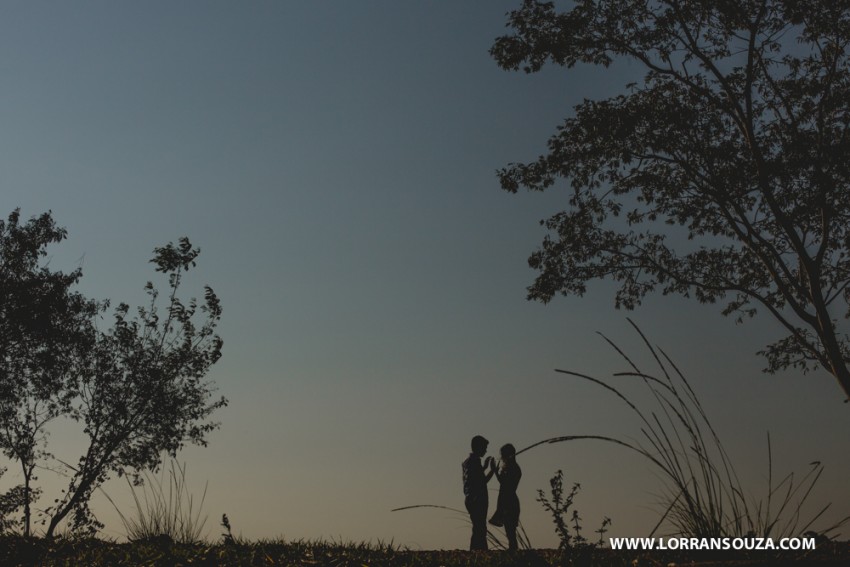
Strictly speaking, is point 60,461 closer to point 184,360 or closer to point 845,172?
point 184,360

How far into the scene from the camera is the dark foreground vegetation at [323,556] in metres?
5.35

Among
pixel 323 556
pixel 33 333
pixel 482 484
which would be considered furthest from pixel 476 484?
pixel 33 333

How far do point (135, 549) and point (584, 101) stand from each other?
1274 centimetres

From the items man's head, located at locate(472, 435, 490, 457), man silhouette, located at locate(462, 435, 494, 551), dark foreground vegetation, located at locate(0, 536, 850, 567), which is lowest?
dark foreground vegetation, located at locate(0, 536, 850, 567)

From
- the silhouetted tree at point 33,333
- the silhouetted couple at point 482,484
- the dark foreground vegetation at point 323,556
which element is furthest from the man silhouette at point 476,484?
the silhouetted tree at point 33,333

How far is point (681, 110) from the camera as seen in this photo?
1750 cm

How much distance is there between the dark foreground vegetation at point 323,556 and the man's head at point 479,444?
9.19 feet

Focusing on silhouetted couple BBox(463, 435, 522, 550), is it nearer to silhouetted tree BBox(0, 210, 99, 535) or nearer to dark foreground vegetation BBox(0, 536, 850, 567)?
dark foreground vegetation BBox(0, 536, 850, 567)

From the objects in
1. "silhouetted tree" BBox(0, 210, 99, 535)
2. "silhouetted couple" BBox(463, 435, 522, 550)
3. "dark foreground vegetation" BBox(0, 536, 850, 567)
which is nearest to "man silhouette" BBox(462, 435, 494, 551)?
"silhouetted couple" BBox(463, 435, 522, 550)

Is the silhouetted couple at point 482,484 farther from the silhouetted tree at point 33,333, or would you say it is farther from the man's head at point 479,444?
the silhouetted tree at point 33,333

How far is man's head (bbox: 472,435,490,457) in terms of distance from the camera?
37.4 ft

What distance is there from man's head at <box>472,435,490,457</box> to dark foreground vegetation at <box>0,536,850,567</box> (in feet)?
9.19

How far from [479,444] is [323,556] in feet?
14.0

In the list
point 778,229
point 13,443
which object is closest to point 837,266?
point 778,229
